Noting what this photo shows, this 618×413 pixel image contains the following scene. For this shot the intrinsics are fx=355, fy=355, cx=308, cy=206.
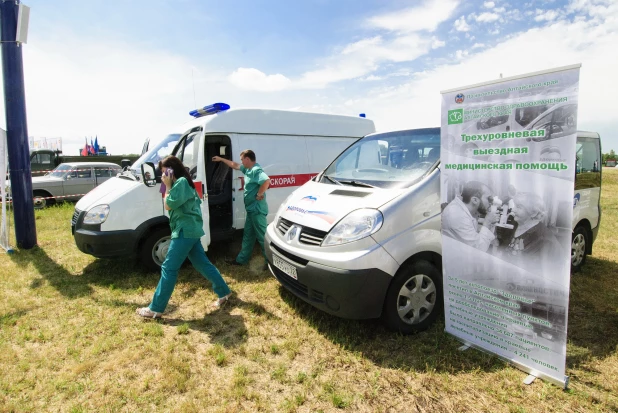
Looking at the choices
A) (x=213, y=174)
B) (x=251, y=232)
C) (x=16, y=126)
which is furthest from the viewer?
(x=16, y=126)

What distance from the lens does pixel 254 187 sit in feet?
16.7

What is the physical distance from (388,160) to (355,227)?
3.85 ft

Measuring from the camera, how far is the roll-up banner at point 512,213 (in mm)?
2408

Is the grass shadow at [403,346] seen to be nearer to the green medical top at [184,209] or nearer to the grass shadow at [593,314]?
the grass shadow at [593,314]

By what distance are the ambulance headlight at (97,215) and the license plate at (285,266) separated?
249cm

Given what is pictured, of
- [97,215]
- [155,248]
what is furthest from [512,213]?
[97,215]

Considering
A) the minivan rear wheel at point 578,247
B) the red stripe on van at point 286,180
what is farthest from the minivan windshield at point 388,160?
the minivan rear wheel at point 578,247

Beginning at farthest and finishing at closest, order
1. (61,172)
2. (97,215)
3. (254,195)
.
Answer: (61,172) → (254,195) → (97,215)

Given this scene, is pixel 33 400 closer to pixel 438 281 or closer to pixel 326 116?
pixel 438 281

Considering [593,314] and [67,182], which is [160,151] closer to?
[593,314]

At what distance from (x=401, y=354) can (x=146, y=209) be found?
367cm

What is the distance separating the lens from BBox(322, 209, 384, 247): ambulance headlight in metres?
3.01

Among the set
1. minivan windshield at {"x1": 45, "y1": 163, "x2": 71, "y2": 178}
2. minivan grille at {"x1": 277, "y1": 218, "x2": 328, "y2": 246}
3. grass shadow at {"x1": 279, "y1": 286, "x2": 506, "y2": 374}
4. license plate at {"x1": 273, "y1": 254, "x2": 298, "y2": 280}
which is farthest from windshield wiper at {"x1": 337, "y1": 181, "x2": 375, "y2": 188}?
minivan windshield at {"x1": 45, "y1": 163, "x2": 71, "y2": 178}

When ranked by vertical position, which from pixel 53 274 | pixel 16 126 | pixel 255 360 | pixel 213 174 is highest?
pixel 16 126
